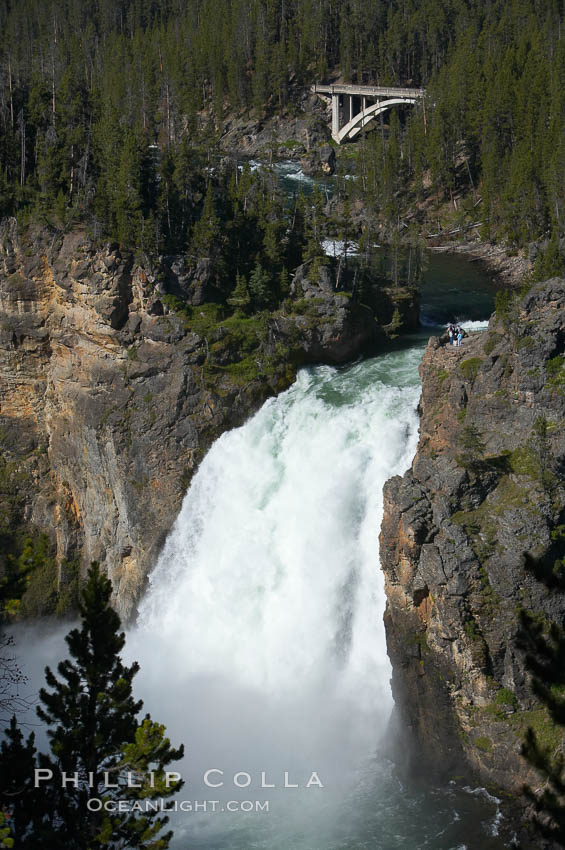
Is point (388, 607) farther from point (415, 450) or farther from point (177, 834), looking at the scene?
point (177, 834)

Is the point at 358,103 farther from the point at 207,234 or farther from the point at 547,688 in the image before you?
the point at 547,688

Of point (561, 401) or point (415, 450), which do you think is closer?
point (561, 401)

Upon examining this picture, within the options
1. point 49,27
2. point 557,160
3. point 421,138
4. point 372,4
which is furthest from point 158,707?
Answer: point 49,27

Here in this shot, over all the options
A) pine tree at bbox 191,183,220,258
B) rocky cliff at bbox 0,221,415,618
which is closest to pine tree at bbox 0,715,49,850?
rocky cliff at bbox 0,221,415,618

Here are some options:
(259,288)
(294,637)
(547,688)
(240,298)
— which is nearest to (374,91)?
(259,288)

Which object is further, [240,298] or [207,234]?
[207,234]

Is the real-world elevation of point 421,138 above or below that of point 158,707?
above
